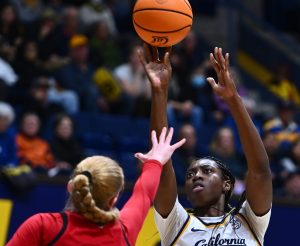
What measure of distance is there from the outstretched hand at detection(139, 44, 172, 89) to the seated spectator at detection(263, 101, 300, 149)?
6.46m

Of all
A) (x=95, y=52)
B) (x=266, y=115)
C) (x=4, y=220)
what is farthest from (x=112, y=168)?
(x=266, y=115)

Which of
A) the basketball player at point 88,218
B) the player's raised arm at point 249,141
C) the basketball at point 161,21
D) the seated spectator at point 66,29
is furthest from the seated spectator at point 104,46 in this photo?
the basketball player at point 88,218

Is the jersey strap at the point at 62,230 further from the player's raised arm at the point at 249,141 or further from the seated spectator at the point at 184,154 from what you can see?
the seated spectator at the point at 184,154

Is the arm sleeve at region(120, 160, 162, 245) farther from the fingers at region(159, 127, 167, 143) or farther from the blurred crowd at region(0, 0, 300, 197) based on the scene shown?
the blurred crowd at region(0, 0, 300, 197)

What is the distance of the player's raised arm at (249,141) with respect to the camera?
4461mm

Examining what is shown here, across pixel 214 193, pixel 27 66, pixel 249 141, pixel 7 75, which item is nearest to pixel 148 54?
pixel 249 141

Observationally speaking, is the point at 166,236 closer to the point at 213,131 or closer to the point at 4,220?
the point at 4,220

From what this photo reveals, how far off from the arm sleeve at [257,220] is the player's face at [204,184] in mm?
182

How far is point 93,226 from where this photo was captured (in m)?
3.60

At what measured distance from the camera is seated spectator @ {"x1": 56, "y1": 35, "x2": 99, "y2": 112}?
10.6 metres

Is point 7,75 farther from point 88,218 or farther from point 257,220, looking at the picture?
point 88,218

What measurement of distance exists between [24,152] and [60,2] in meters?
4.65

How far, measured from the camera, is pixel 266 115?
12906mm

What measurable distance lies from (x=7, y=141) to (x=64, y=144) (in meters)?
0.97
